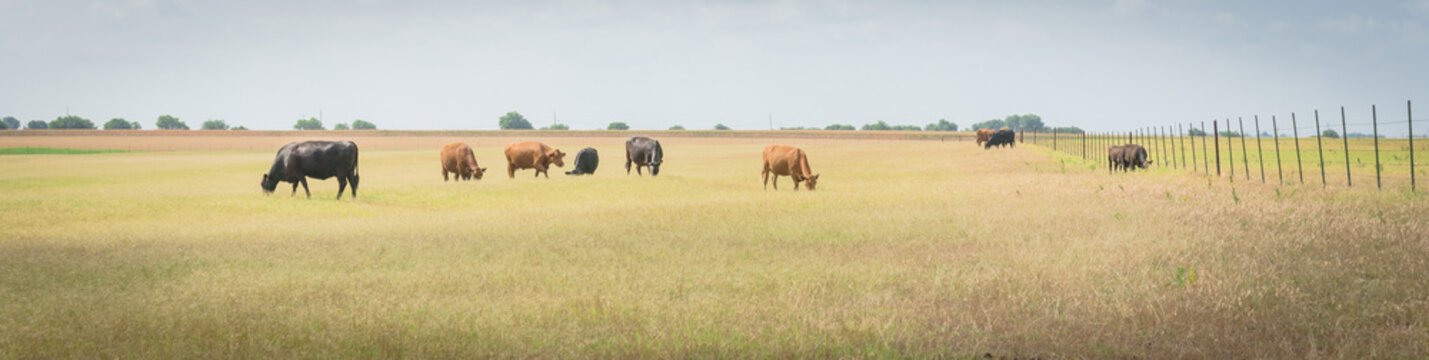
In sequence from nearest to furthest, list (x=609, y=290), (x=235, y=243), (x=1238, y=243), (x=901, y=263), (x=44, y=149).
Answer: (x=609, y=290) → (x=901, y=263) → (x=1238, y=243) → (x=235, y=243) → (x=44, y=149)

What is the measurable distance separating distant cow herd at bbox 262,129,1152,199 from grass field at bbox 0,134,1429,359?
142 inches

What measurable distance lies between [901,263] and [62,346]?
29.0 ft

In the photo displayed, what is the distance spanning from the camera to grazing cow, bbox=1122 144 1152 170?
1363 inches

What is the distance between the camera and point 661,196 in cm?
2705

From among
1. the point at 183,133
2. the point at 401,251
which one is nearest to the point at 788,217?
the point at 401,251

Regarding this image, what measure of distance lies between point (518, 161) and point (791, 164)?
13.6 meters

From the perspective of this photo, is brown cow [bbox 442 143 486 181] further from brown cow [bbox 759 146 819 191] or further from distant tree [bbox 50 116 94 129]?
distant tree [bbox 50 116 94 129]

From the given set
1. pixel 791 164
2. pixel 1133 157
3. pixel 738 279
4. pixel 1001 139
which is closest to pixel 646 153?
pixel 791 164

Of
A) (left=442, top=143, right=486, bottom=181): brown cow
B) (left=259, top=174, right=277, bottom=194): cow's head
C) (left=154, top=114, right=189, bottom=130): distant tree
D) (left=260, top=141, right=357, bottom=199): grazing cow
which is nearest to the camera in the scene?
(left=260, top=141, right=357, bottom=199): grazing cow

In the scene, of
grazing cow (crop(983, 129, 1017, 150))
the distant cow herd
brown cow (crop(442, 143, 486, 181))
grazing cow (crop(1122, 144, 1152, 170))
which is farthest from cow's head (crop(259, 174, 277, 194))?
grazing cow (crop(983, 129, 1017, 150))

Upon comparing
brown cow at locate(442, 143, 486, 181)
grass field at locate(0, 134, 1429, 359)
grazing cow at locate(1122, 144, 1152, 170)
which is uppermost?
brown cow at locate(442, 143, 486, 181)

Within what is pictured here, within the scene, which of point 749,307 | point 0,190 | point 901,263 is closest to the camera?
point 749,307

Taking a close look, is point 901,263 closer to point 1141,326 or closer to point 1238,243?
point 1141,326

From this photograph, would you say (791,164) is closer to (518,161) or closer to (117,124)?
(518,161)
